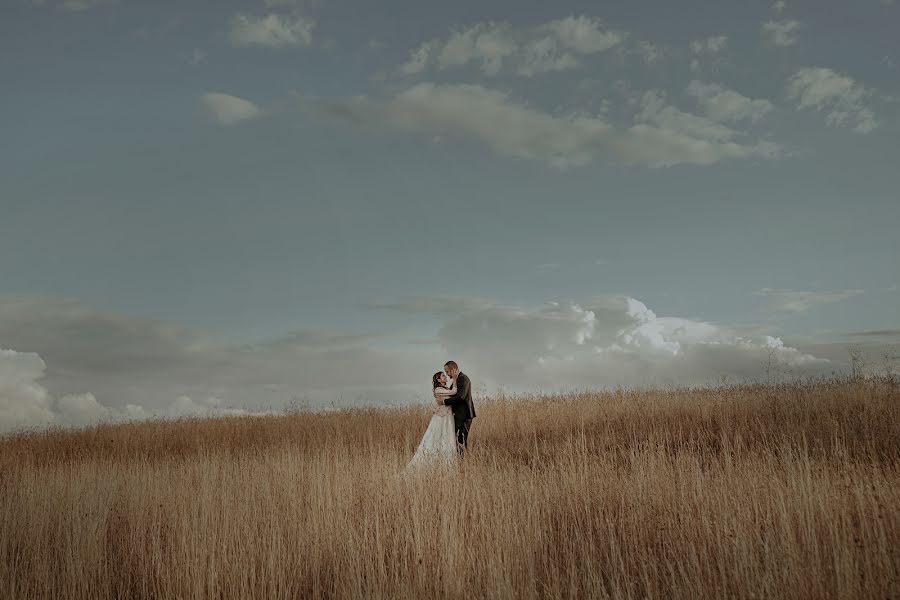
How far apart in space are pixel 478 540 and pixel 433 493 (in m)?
1.66

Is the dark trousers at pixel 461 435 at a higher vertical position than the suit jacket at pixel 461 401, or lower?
lower

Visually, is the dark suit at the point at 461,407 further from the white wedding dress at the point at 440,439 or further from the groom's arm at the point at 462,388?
the white wedding dress at the point at 440,439

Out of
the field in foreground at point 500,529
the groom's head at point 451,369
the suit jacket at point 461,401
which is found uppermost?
the groom's head at point 451,369

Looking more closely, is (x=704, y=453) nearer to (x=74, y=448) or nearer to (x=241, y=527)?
Answer: (x=241, y=527)

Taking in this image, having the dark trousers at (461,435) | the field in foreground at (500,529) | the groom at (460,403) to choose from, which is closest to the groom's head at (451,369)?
the groom at (460,403)

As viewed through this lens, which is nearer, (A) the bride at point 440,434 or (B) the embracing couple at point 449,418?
(B) the embracing couple at point 449,418

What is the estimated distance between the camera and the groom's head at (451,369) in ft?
35.1

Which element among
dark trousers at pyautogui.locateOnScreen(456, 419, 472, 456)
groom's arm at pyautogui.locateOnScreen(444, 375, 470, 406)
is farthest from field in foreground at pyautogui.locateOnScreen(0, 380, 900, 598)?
dark trousers at pyautogui.locateOnScreen(456, 419, 472, 456)

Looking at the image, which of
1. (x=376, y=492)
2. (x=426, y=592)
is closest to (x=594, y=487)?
(x=376, y=492)

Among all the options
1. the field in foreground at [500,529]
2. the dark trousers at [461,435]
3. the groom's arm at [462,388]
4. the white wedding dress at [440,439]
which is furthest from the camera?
the dark trousers at [461,435]

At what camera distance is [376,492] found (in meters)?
7.59

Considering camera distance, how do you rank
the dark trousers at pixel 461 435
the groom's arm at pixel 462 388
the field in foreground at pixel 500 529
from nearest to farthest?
the field in foreground at pixel 500 529
the groom's arm at pixel 462 388
the dark trousers at pixel 461 435

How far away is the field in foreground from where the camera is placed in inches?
203

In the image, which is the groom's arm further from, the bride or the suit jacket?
the bride
